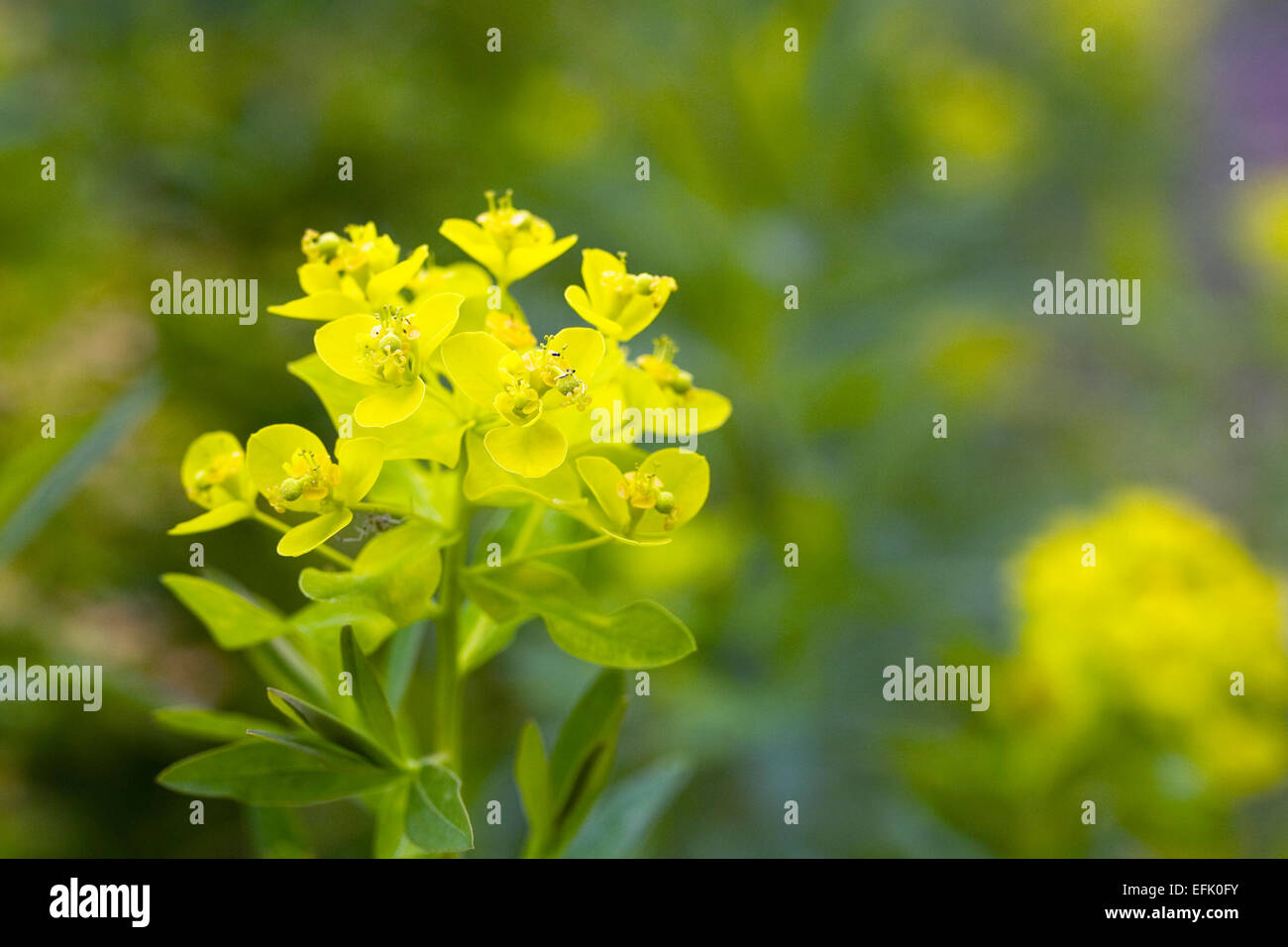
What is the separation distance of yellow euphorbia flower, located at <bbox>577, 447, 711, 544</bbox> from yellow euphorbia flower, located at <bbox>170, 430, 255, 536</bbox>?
0.32 metres

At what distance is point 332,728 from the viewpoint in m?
0.91

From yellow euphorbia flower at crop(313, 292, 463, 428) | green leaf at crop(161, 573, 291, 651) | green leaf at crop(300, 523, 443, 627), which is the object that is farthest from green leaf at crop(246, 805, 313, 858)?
yellow euphorbia flower at crop(313, 292, 463, 428)

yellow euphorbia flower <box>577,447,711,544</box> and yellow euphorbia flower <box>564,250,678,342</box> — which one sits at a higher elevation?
yellow euphorbia flower <box>564,250,678,342</box>

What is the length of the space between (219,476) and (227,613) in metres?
0.12

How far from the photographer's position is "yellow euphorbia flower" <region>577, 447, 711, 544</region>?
2.98ft

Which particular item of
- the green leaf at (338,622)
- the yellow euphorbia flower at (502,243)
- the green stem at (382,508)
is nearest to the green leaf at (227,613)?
the green leaf at (338,622)

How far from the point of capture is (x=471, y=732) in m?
2.28

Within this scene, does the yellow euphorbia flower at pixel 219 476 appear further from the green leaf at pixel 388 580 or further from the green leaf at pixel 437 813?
the green leaf at pixel 437 813

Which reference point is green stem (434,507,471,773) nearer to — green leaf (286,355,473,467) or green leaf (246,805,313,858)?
green leaf (286,355,473,467)

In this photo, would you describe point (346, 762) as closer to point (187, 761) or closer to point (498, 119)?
point (187, 761)

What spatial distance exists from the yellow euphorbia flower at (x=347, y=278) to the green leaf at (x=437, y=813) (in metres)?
0.41

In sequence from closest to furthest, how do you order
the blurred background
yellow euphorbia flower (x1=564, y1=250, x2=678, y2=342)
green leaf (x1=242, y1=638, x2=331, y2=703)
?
yellow euphorbia flower (x1=564, y1=250, x2=678, y2=342) → green leaf (x1=242, y1=638, x2=331, y2=703) → the blurred background

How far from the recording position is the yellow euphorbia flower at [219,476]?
1000 millimetres

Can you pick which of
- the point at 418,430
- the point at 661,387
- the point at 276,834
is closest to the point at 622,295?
the point at 661,387
